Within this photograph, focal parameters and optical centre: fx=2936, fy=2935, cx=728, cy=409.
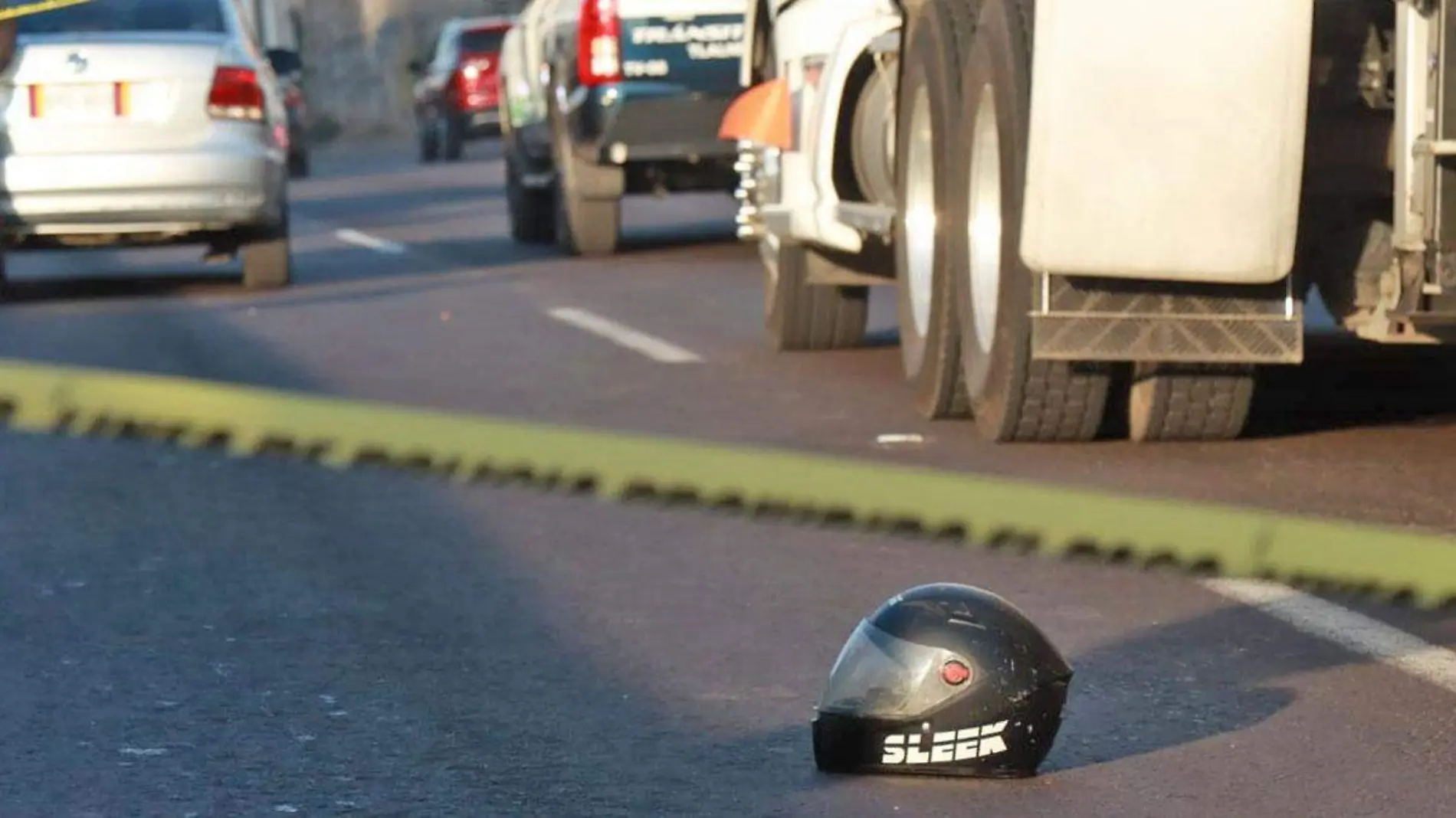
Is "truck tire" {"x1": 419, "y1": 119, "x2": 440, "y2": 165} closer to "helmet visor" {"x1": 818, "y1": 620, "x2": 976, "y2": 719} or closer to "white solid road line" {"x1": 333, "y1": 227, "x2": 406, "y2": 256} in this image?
"white solid road line" {"x1": 333, "y1": 227, "x2": 406, "y2": 256}

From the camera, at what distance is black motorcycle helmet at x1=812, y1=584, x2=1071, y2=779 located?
4.31 m

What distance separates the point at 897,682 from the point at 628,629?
1374 mm

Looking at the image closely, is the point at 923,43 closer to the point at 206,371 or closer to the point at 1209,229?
the point at 1209,229

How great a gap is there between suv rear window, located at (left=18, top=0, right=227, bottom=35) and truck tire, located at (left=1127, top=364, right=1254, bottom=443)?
7.68 m

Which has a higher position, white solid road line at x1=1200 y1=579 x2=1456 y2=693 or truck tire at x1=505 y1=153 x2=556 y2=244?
white solid road line at x1=1200 y1=579 x2=1456 y2=693

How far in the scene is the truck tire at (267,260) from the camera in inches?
598

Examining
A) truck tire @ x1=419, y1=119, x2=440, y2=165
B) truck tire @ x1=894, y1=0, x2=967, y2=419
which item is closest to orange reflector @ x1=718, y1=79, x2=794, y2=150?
truck tire @ x1=894, y1=0, x2=967, y2=419

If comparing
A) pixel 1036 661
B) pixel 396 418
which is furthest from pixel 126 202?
pixel 396 418

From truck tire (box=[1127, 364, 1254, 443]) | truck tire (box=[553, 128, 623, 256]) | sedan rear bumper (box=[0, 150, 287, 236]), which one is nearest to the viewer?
truck tire (box=[1127, 364, 1254, 443])

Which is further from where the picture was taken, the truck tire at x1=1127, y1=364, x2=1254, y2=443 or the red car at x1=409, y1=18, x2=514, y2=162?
the red car at x1=409, y1=18, x2=514, y2=162

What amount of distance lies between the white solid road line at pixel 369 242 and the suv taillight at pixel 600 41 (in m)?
2.76

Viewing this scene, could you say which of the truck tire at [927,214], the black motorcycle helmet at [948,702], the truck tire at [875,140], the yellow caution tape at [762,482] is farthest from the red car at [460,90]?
the yellow caution tape at [762,482]

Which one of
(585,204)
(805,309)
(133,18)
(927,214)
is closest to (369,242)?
(585,204)

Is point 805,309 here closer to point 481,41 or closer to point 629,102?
point 629,102
